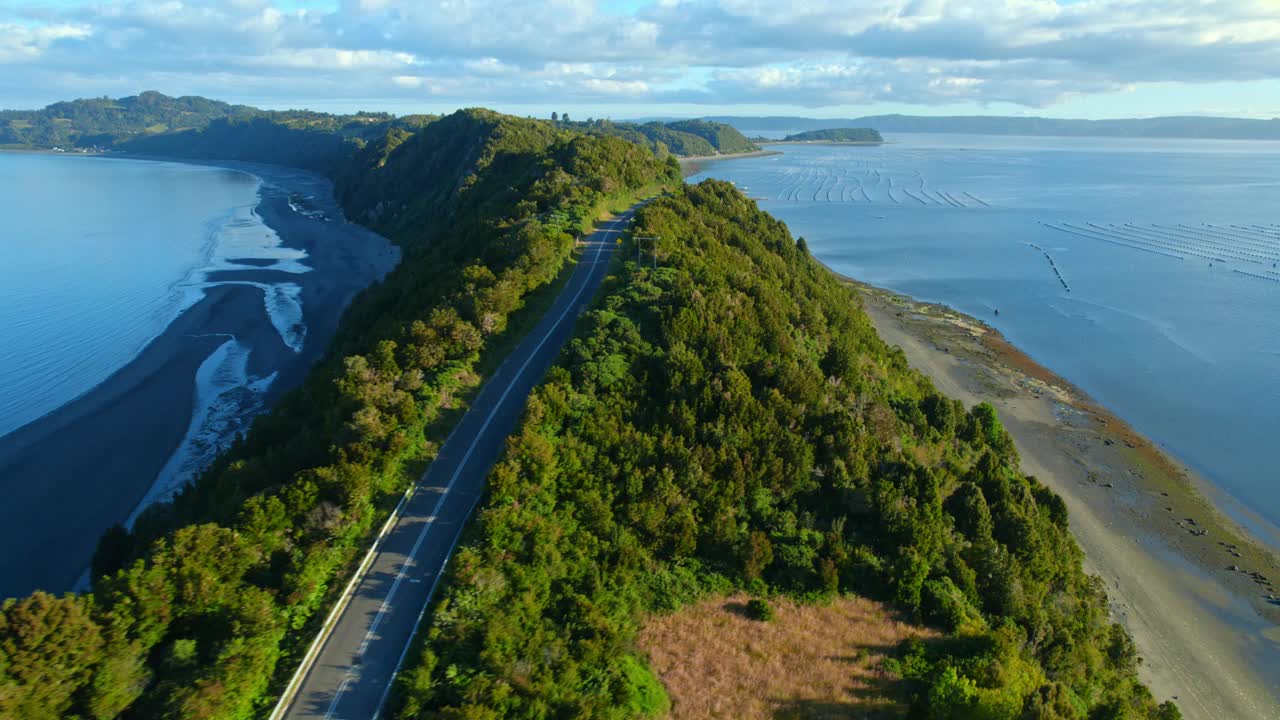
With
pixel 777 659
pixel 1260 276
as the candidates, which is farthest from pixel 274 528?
pixel 1260 276

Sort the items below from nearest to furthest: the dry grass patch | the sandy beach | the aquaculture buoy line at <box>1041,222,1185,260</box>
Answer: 1. the dry grass patch
2. the sandy beach
3. the aquaculture buoy line at <box>1041,222,1185,260</box>

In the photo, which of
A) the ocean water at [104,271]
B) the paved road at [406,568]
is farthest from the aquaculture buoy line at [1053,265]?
the ocean water at [104,271]

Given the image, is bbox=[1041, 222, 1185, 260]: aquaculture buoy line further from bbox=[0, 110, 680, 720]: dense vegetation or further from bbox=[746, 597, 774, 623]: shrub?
bbox=[746, 597, 774, 623]: shrub

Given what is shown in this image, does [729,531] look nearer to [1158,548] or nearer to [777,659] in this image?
[777,659]

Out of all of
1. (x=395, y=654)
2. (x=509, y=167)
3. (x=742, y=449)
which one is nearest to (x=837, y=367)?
(x=742, y=449)

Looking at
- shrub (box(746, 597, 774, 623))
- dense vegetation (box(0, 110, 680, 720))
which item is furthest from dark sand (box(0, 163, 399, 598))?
shrub (box(746, 597, 774, 623))

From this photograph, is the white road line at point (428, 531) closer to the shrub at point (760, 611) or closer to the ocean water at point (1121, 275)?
the shrub at point (760, 611)

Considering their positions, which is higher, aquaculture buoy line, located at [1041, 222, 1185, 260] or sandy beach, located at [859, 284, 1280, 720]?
aquaculture buoy line, located at [1041, 222, 1185, 260]
